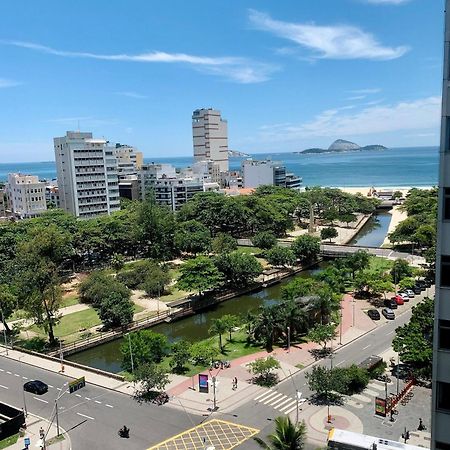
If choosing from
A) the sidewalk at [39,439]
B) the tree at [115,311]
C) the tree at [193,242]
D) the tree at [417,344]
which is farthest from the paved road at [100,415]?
the tree at [193,242]

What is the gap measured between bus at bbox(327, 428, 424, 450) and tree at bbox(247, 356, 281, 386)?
31.6ft

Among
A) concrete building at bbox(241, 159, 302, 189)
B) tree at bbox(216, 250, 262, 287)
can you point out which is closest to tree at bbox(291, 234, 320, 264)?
tree at bbox(216, 250, 262, 287)

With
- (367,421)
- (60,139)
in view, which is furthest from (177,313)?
(60,139)

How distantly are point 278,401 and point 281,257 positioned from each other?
41530 mm

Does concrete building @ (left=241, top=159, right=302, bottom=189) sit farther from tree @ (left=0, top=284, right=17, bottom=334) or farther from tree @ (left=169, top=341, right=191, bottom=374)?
tree @ (left=169, top=341, right=191, bottom=374)

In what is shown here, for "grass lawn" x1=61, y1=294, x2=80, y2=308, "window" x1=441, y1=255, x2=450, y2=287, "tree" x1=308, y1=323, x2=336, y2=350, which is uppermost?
"window" x1=441, y1=255, x2=450, y2=287

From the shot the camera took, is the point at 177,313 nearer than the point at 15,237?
Yes

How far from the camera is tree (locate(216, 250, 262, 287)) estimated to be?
65875 millimetres

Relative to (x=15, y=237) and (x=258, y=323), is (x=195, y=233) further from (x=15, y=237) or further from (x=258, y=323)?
(x=258, y=323)

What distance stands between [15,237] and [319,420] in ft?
204

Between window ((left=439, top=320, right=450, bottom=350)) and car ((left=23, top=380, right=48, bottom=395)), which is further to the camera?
car ((left=23, top=380, right=48, bottom=395))

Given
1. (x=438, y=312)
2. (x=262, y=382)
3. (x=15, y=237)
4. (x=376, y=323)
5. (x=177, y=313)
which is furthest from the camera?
(x=15, y=237)

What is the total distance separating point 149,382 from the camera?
35.5 metres

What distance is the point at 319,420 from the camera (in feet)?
105
